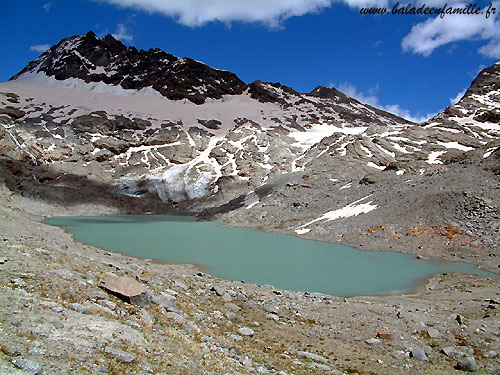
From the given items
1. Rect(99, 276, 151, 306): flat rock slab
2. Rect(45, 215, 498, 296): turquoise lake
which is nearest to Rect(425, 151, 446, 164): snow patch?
Rect(45, 215, 498, 296): turquoise lake

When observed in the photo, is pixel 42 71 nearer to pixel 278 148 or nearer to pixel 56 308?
pixel 278 148

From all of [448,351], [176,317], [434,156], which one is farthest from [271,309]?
[434,156]

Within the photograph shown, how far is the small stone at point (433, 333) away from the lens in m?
13.6

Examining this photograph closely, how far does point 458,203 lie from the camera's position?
37938 mm

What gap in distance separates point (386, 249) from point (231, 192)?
57.2m

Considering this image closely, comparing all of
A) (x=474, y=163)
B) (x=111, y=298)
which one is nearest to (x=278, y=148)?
(x=474, y=163)

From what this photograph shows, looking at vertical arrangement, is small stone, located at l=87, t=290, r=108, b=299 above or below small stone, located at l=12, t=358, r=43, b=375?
below

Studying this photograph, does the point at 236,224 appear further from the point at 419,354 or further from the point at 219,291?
the point at 419,354

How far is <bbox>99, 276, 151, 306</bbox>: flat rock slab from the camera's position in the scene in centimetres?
1070

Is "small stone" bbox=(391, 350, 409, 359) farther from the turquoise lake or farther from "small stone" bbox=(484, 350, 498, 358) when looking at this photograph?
the turquoise lake

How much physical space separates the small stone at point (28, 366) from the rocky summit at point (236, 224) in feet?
0.09

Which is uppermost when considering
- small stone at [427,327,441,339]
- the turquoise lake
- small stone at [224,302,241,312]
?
small stone at [427,327,441,339]

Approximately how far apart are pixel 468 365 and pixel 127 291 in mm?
11477

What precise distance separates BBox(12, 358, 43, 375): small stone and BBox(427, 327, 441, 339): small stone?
45.3ft
